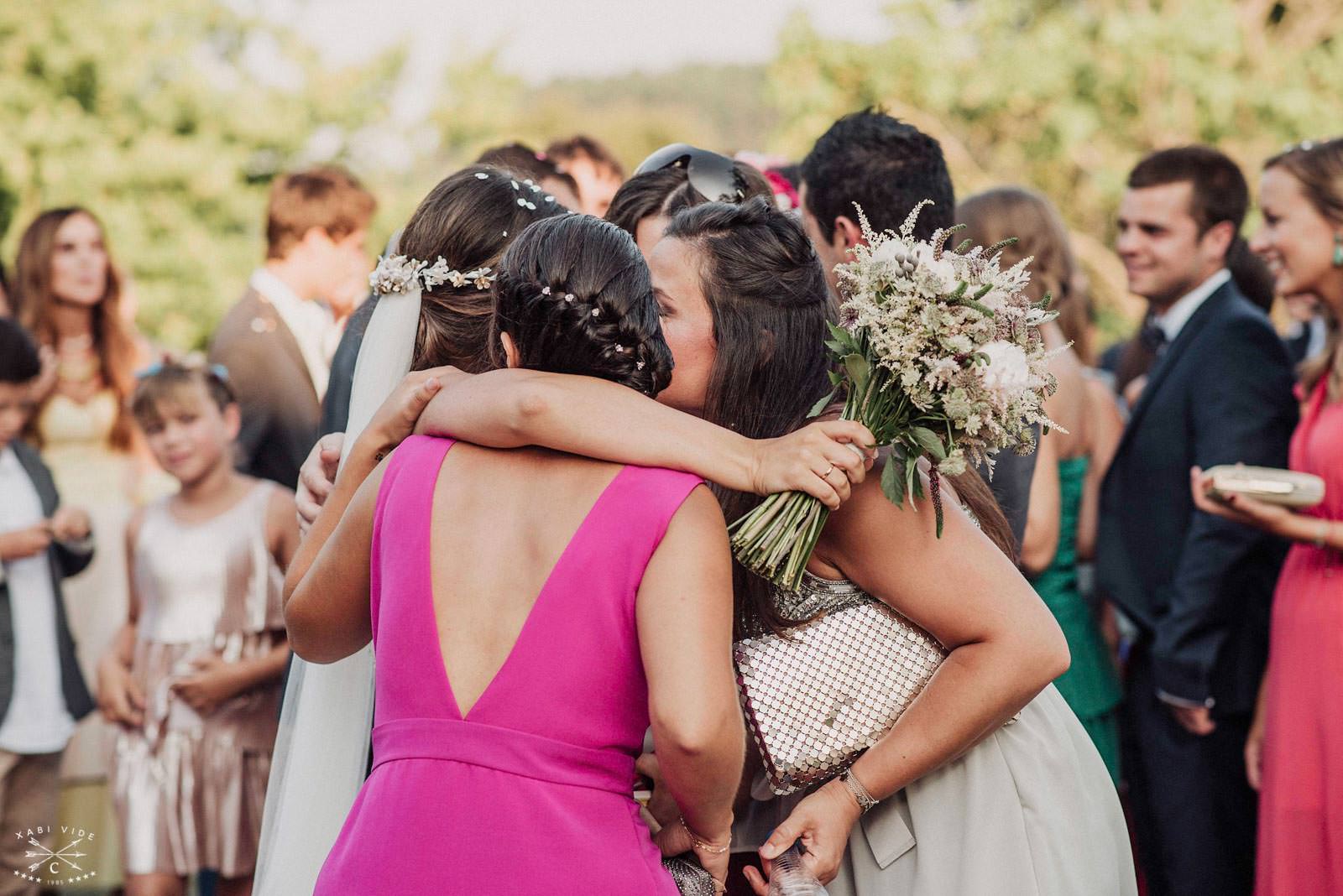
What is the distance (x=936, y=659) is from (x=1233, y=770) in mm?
2652

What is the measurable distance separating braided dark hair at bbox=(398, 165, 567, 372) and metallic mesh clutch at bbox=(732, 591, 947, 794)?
3.37ft

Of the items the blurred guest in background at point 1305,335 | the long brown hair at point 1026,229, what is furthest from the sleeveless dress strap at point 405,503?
the blurred guest in background at point 1305,335

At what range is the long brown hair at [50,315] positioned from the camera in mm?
6688

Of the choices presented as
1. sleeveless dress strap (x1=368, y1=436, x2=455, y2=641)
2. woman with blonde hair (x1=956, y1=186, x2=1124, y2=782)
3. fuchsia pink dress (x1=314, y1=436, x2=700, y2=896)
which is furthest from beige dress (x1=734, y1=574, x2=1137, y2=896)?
woman with blonde hair (x1=956, y1=186, x2=1124, y2=782)

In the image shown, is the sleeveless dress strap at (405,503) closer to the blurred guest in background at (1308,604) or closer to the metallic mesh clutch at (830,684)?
the metallic mesh clutch at (830,684)

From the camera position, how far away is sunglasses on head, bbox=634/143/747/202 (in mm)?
3969

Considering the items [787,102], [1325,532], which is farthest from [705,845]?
[787,102]

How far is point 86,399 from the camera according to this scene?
6723mm

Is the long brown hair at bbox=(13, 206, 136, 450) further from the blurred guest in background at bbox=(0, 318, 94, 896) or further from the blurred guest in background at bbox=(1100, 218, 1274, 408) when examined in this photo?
the blurred guest in background at bbox=(1100, 218, 1274, 408)

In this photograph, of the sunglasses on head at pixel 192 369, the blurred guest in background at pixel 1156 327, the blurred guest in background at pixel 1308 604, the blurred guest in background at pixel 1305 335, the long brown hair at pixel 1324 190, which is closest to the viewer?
the blurred guest in background at pixel 1308 604

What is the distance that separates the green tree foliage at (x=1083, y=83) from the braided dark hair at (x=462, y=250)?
1185 centimetres

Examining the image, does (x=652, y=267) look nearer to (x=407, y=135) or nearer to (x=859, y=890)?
(x=859, y=890)

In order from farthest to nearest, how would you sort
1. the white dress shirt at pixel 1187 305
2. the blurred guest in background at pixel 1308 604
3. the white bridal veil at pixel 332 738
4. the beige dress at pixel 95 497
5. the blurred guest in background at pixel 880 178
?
the beige dress at pixel 95 497 < the white dress shirt at pixel 1187 305 < the blurred guest in background at pixel 1308 604 < the blurred guest in background at pixel 880 178 < the white bridal veil at pixel 332 738

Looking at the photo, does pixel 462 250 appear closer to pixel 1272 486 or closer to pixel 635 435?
pixel 635 435
